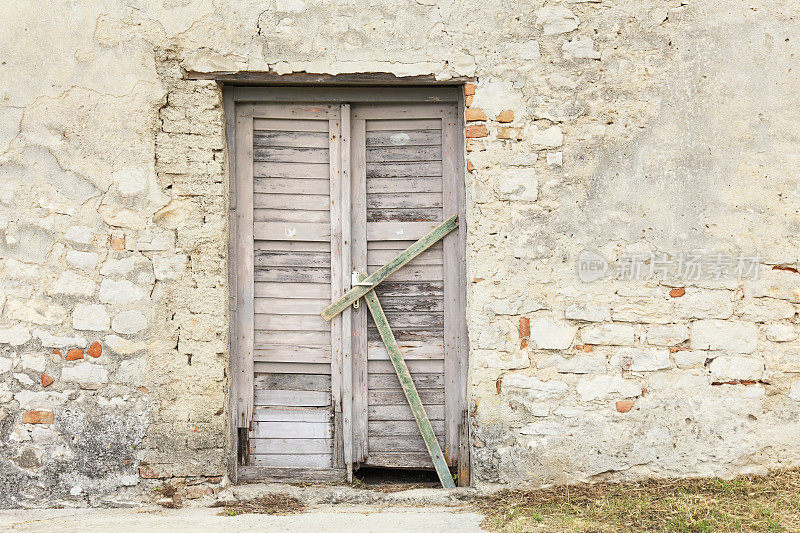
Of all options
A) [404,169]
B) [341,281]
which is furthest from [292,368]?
[404,169]

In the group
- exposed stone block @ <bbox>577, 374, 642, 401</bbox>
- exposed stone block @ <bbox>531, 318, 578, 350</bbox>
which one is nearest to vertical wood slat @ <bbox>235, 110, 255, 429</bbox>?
exposed stone block @ <bbox>531, 318, 578, 350</bbox>

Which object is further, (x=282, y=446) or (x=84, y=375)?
(x=282, y=446)

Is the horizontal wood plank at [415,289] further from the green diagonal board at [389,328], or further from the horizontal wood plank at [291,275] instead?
the horizontal wood plank at [291,275]

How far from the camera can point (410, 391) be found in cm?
332

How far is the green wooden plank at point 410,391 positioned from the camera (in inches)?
131

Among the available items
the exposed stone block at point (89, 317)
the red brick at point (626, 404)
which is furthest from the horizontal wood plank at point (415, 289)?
the exposed stone block at point (89, 317)

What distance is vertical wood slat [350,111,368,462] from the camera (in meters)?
3.36

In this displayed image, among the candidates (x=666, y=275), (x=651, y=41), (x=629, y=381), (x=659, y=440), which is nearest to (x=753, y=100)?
(x=651, y=41)

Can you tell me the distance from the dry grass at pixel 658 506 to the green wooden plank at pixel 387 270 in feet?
3.96

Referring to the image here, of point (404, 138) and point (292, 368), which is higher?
point (404, 138)

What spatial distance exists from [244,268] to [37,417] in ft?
4.06

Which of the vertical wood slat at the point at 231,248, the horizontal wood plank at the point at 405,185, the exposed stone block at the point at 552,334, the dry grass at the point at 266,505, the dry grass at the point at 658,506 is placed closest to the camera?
the dry grass at the point at 658,506

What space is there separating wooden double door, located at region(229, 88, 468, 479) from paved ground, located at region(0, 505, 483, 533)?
1.21ft

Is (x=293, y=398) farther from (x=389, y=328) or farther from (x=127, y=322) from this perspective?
(x=127, y=322)
